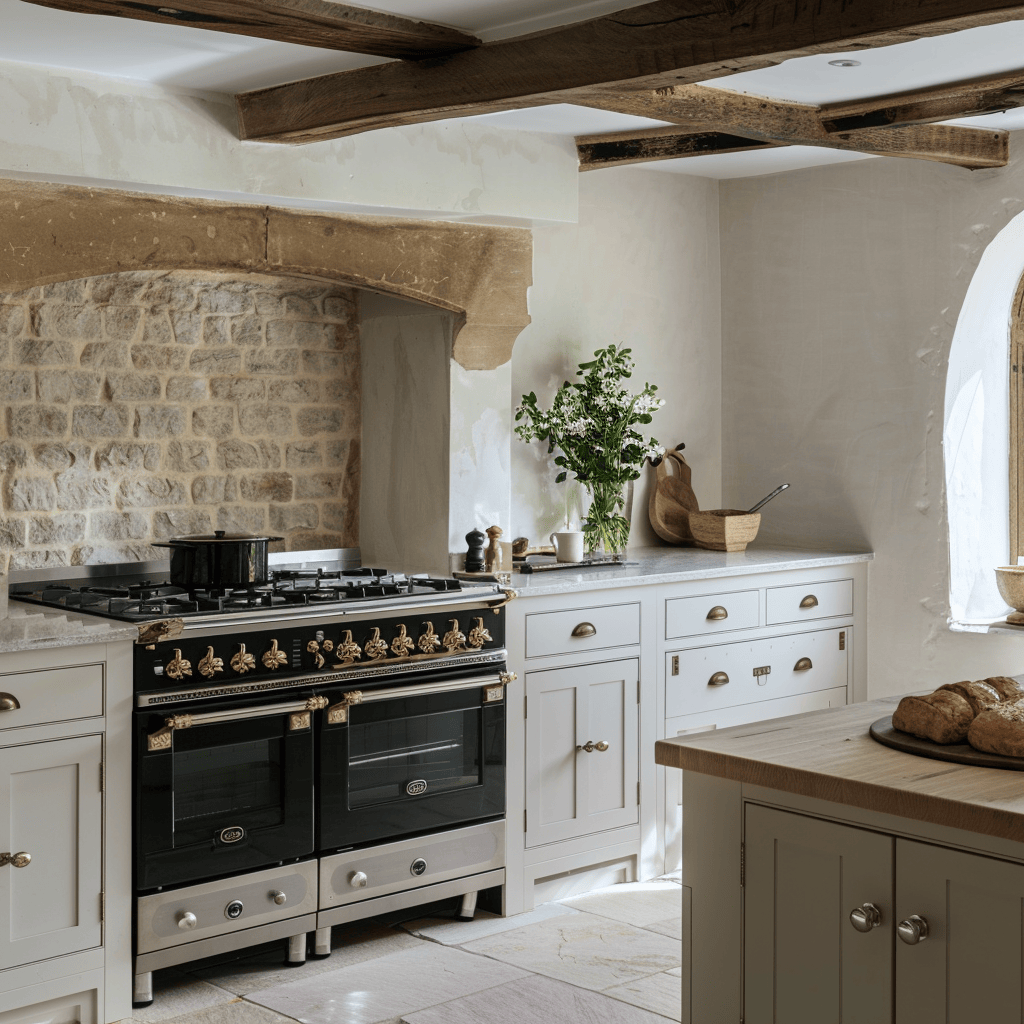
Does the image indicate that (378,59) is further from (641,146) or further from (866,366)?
(866,366)

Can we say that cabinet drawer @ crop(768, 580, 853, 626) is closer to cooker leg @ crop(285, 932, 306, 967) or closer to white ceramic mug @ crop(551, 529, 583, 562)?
white ceramic mug @ crop(551, 529, 583, 562)

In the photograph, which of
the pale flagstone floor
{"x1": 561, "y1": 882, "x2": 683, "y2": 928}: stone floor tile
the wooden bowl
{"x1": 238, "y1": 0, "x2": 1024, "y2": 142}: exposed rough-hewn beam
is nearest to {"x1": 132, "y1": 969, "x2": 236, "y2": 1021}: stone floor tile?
the pale flagstone floor

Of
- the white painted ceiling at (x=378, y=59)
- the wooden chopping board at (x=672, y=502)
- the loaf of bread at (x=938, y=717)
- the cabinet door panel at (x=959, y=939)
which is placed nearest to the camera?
the cabinet door panel at (x=959, y=939)

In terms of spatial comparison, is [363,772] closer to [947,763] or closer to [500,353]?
[500,353]

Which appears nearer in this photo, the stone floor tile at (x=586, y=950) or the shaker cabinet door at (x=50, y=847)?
the shaker cabinet door at (x=50, y=847)

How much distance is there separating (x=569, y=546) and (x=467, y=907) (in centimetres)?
132

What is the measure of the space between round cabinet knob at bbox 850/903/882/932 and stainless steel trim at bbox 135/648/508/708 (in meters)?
1.81

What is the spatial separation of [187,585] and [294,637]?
449 mm

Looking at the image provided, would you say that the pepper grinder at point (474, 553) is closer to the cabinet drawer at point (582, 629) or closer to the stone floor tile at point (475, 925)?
the cabinet drawer at point (582, 629)

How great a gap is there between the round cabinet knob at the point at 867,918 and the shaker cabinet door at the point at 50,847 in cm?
190

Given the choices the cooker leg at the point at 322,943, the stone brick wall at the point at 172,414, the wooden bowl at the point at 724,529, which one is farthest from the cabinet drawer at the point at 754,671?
the cooker leg at the point at 322,943

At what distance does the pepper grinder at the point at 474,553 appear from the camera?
4.34 meters

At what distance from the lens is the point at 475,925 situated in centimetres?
397

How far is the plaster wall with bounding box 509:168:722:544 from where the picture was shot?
16.2 ft
